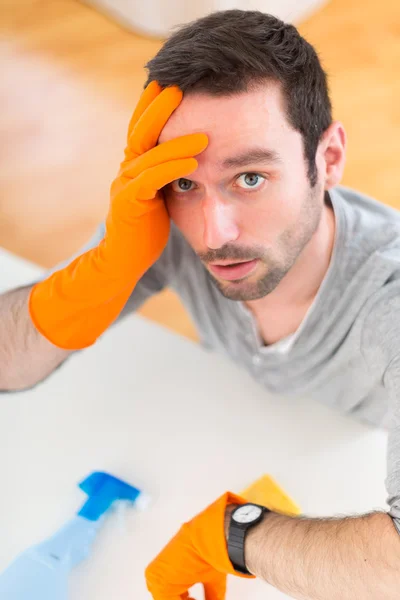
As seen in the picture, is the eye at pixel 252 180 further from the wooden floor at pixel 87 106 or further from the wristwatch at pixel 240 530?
the wooden floor at pixel 87 106

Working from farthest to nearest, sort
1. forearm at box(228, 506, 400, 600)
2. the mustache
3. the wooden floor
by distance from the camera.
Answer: the wooden floor, the mustache, forearm at box(228, 506, 400, 600)

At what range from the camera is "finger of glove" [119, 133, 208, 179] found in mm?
905

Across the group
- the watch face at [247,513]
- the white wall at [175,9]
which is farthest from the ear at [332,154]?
the white wall at [175,9]

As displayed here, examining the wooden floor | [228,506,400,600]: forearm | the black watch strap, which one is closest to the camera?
[228,506,400,600]: forearm

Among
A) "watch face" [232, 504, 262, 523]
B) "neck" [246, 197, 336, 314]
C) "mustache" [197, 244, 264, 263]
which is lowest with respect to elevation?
"watch face" [232, 504, 262, 523]

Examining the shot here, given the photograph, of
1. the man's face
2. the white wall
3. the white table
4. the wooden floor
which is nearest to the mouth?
the man's face

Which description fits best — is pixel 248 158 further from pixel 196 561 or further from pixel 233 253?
pixel 196 561

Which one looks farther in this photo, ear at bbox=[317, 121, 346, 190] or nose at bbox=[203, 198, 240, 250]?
ear at bbox=[317, 121, 346, 190]

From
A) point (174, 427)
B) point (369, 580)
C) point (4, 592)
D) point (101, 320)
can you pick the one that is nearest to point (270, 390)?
point (174, 427)

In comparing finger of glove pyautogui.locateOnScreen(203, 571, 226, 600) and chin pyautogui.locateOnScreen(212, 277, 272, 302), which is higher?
chin pyautogui.locateOnScreen(212, 277, 272, 302)

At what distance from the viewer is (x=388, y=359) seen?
3.20ft

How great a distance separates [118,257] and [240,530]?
0.46 metres

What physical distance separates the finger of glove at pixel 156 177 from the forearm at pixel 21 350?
0.99ft

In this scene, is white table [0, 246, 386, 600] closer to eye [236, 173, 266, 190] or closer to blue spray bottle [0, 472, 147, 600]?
blue spray bottle [0, 472, 147, 600]
